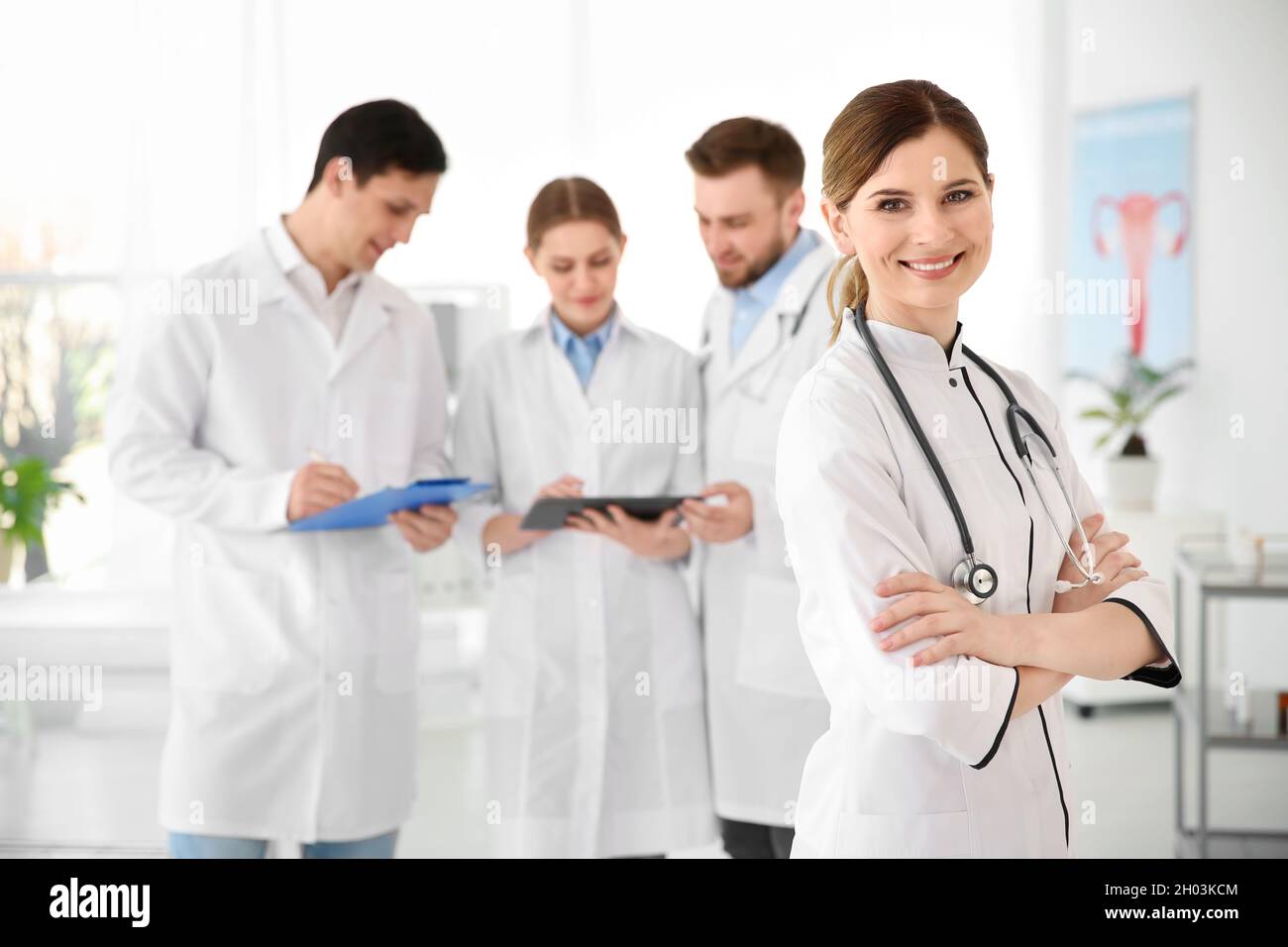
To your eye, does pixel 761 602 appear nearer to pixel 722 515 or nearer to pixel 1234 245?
pixel 722 515

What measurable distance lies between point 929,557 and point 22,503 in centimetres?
327

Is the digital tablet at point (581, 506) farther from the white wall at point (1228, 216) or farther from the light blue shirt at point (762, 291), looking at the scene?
the white wall at point (1228, 216)

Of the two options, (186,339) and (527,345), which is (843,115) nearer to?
(527,345)

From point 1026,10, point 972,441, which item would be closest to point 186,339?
point 972,441

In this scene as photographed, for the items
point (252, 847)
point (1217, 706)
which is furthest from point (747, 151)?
point (1217, 706)

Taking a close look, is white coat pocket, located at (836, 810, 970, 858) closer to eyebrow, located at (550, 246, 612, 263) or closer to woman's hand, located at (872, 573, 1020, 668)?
woman's hand, located at (872, 573, 1020, 668)

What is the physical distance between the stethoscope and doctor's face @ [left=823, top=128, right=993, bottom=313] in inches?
3.0

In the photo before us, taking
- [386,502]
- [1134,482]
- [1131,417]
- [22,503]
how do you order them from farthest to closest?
[1131,417] < [1134,482] < [22,503] < [386,502]

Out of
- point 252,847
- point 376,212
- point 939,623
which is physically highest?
point 376,212

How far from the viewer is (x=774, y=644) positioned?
78.0 inches

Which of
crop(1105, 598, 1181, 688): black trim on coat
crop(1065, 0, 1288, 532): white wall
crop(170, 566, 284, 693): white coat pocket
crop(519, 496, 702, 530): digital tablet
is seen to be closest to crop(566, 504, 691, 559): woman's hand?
crop(519, 496, 702, 530): digital tablet

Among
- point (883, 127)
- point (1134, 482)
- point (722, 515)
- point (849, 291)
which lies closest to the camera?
point (883, 127)

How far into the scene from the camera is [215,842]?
1936 mm

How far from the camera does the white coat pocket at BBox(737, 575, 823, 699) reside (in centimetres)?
197
